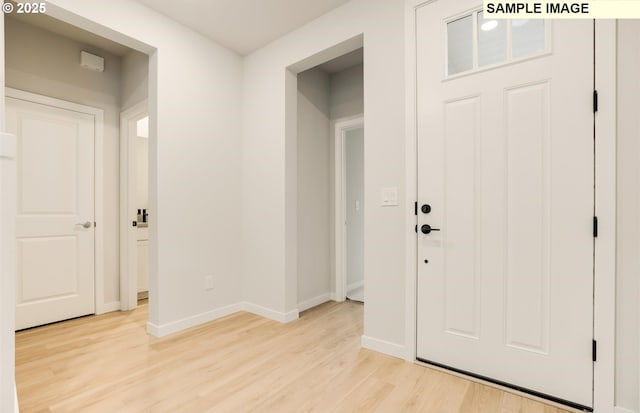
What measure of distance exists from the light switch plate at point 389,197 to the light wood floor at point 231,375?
3.59ft

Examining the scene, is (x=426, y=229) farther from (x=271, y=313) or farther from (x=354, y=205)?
(x=354, y=205)

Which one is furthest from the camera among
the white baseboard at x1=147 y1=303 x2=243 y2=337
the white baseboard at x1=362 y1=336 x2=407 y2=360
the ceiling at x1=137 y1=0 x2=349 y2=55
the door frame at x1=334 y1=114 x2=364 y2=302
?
the door frame at x1=334 y1=114 x2=364 y2=302

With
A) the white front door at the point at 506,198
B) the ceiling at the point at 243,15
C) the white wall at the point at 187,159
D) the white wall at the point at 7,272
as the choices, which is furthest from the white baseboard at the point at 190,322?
the ceiling at the point at 243,15

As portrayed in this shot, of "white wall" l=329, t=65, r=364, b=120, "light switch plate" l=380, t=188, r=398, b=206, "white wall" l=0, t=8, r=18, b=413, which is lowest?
"white wall" l=0, t=8, r=18, b=413

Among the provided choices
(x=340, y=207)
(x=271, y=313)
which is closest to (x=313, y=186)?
(x=340, y=207)

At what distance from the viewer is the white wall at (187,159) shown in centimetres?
264

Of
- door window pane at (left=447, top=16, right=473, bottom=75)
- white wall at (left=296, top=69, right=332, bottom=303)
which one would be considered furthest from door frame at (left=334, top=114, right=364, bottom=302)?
door window pane at (left=447, top=16, right=473, bottom=75)

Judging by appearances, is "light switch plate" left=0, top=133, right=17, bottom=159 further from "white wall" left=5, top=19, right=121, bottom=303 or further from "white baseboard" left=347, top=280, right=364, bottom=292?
"white baseboard" left=347, top=280, right=364, bottom=292

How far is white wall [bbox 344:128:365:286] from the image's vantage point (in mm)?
4082

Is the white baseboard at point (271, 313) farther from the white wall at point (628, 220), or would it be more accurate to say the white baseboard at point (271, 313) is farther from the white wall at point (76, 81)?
the white wall at point (628, 220)

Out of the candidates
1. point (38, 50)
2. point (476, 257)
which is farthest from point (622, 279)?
point (38, 50)

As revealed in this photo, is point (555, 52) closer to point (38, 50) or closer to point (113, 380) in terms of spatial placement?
point (113, 380)

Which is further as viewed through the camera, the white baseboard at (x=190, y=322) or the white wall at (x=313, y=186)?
the white wall at (x=313, y=186)

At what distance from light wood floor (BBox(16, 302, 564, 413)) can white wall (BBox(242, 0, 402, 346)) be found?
372 mm
